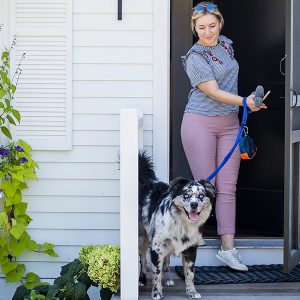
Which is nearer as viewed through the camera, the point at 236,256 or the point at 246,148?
the point at 246,148

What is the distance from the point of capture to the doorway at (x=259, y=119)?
591cm

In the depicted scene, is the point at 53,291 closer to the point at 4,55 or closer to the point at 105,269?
the point at 105,269

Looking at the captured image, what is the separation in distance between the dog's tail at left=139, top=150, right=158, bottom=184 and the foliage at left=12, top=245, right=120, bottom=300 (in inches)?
17.6

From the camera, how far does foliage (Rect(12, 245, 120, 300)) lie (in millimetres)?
4695

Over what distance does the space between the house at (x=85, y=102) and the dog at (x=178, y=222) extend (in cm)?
71

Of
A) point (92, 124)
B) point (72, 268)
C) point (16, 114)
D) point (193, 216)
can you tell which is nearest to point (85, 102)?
point (92, 124)

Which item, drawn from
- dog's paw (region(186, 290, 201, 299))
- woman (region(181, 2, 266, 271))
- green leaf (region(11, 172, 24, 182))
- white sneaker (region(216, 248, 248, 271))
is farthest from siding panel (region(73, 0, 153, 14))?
dog's paw (region(186, 290, 201, 299))

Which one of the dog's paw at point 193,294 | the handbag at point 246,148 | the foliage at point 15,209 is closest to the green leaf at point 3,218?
the foliage at point 15,209

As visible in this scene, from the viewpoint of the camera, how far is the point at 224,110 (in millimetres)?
5039

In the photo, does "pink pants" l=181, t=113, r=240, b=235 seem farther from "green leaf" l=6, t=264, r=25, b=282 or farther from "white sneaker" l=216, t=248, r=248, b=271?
"green leaf" l=6, t=264, r=25, b=282

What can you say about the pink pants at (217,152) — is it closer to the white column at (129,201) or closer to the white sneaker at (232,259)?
the white sneaker at (232,259)

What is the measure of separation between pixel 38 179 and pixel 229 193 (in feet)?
4.16

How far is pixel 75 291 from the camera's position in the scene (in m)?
4.80

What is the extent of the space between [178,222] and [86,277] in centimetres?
78
